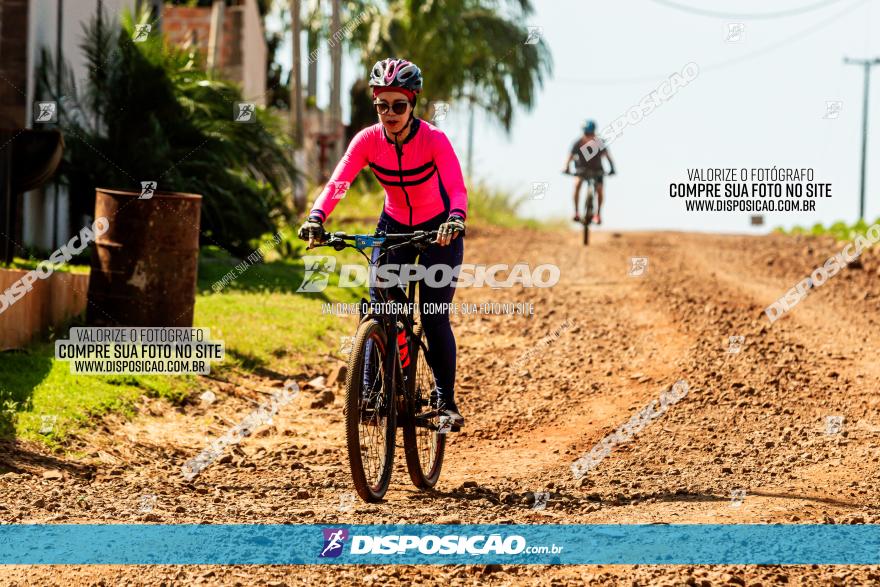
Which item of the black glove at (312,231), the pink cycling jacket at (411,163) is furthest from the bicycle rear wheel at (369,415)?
the pink cycling jacket at (411,163)

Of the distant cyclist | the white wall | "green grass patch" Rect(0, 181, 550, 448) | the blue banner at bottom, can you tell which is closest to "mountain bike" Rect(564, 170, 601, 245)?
the distant cyclist

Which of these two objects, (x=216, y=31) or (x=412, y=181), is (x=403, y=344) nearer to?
(x=412, y=181)

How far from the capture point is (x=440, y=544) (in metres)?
5.73

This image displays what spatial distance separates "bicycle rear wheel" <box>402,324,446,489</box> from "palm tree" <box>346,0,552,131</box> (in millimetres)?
34310

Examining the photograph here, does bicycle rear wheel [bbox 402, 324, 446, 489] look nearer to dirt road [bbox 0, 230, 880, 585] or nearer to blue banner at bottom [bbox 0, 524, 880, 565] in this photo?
dirt road [bbox 0, 230, 880, 585]

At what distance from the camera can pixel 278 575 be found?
17.4 ft

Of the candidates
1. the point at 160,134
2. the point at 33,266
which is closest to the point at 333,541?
→ the point at 33,266

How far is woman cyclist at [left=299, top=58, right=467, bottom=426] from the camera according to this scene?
6.83m

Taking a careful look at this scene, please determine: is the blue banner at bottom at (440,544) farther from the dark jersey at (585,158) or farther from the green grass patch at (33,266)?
the dark jersey at (585,158)

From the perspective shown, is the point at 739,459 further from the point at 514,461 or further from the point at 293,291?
the point at 293,291

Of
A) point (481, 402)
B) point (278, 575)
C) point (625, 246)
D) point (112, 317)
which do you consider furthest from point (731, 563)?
point (625, 246)

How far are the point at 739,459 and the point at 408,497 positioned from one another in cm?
243

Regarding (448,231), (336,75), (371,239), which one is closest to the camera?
(448,231)

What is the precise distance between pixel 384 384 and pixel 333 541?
1248 millimetres
